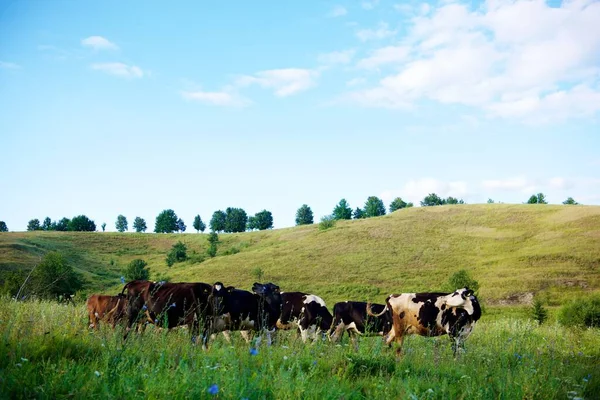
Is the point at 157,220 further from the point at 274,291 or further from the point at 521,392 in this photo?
the point at 521,392

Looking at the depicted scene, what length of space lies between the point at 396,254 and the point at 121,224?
110 m

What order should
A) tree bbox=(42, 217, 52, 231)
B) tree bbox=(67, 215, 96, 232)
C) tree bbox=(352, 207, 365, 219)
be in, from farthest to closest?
tree bbox=(352, 207, 365, 219), tree bbox=(42, 217, 52, 231), tree bbox=(67, 215, 96, 232)

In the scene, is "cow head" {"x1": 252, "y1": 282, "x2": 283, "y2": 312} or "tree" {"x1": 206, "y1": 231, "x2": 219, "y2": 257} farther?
"tree" {"x1": 206, "y1": 231, "x2": 219, "y2": 257}

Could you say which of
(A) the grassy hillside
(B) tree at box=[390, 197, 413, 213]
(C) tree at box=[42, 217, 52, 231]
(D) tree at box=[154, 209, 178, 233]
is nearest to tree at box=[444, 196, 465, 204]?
(B) tree at box=[390, 197, 413, 213]

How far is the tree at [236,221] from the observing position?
139375 millimetres

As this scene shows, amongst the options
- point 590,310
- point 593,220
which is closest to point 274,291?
point 590,310

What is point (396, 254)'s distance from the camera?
7275cm

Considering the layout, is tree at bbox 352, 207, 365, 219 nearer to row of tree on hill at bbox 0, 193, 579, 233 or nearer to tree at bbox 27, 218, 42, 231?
row of tree on hill at bbox 0, 193, 579, 233

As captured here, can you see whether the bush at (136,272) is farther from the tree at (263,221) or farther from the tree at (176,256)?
the tree at (263,221)

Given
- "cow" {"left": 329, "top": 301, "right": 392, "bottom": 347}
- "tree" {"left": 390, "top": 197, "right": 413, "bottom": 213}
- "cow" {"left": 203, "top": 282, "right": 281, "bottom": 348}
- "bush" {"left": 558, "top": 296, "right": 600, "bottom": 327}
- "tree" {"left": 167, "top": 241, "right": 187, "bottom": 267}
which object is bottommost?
"bush" {"left": 558, "top": 296, "right": 600, "bottom": 327}

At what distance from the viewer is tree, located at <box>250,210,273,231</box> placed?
457 feet

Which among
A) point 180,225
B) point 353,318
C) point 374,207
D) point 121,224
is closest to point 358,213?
point 374,207

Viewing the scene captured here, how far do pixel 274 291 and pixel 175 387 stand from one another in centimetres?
935

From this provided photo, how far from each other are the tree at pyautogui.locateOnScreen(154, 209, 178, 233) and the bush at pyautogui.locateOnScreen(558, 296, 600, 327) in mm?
119806
